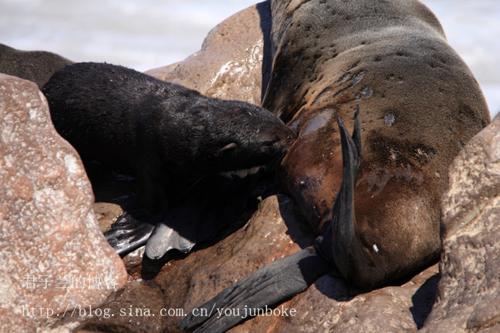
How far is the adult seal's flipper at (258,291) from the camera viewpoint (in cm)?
626

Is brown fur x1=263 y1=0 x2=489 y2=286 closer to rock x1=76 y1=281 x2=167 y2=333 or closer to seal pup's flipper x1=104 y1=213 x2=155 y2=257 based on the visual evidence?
seal pup's flipper x1=104 y1=213 x2=155 y2=257

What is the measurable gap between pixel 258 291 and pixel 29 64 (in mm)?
5560

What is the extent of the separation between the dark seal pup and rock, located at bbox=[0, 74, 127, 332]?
0.99 m

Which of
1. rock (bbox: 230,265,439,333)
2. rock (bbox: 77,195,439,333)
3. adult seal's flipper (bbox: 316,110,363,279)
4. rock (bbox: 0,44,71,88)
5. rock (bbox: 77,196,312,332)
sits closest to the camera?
adult seal's flipper (bbox: 316,110,363,279)

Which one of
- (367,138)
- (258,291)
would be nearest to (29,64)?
(367,138)

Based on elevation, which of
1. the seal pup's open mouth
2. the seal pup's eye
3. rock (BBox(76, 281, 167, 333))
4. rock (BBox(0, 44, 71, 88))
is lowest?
rock (BBox(76, 281, 167, 333))

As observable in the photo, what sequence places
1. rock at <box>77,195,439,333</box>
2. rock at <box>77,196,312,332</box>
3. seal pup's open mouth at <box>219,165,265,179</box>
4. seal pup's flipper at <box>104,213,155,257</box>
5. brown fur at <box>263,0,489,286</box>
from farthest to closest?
seal pup's open mouth at <box>219,165,265,179</box>, seal pup's flipper at <box>104,213,155,257</box>, rock at <box>77,196,312,332</box>, brown fur at <box>263,0,489,286</box>, rock at <box>77,195,439,333</box>

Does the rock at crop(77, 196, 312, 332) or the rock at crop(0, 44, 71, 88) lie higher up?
the rock at crop(0, 44, 71, 88)

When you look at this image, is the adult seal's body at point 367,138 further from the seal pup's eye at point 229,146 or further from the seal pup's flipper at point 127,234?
the seal pup's flipper at point 127,234

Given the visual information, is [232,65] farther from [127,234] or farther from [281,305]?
[281,305]

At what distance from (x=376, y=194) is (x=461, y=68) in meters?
1.97

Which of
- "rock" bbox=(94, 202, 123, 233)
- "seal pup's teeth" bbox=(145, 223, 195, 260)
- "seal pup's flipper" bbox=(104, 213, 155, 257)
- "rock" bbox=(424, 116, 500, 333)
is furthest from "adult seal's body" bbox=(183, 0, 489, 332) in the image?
"rock" bbox=(94, 202, 123, 233)

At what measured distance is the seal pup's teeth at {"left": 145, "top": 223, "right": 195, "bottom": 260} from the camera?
7.25 m

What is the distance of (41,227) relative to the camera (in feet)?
20.3
